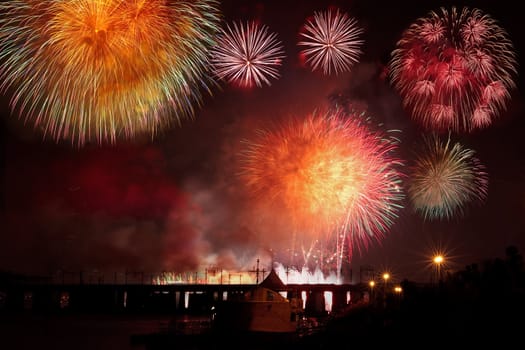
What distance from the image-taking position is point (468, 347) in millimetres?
23750

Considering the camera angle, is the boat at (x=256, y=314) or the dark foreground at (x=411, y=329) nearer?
the dark foreground at (x=411, y=329)

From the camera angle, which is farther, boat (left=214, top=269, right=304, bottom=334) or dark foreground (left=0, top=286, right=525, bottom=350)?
boat (left=214, top=269, right=304, bottom=334)

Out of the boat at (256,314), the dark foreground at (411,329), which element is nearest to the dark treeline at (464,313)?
the dark foreground at (411,329)

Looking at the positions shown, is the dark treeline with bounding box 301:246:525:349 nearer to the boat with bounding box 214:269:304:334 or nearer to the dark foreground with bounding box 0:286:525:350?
the dark foreground with bounding box 0:286:525:350

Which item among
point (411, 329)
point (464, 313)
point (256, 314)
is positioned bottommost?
point (256, 314)

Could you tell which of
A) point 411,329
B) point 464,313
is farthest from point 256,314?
point 464,313

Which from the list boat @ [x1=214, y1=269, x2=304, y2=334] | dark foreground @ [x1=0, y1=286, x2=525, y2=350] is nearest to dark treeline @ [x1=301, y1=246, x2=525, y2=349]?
dark foreground @ [x1=0, y1=286, x2=525, y2=350]

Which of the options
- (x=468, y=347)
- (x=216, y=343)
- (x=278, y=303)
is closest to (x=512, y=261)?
(x=468, y=347)

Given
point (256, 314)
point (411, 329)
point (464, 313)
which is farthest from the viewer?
point (256, 314)

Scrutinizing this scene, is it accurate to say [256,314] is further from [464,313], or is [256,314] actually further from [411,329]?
[464,313]

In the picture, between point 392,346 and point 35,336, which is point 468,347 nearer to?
point 392,346

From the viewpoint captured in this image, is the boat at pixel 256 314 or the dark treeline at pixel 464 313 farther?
the boat at pixel 256 314

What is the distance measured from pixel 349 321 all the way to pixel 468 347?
75.1 ft

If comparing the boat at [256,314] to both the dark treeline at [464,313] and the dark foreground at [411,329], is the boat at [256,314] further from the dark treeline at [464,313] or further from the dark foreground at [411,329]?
the dark treeline at [464,313]
